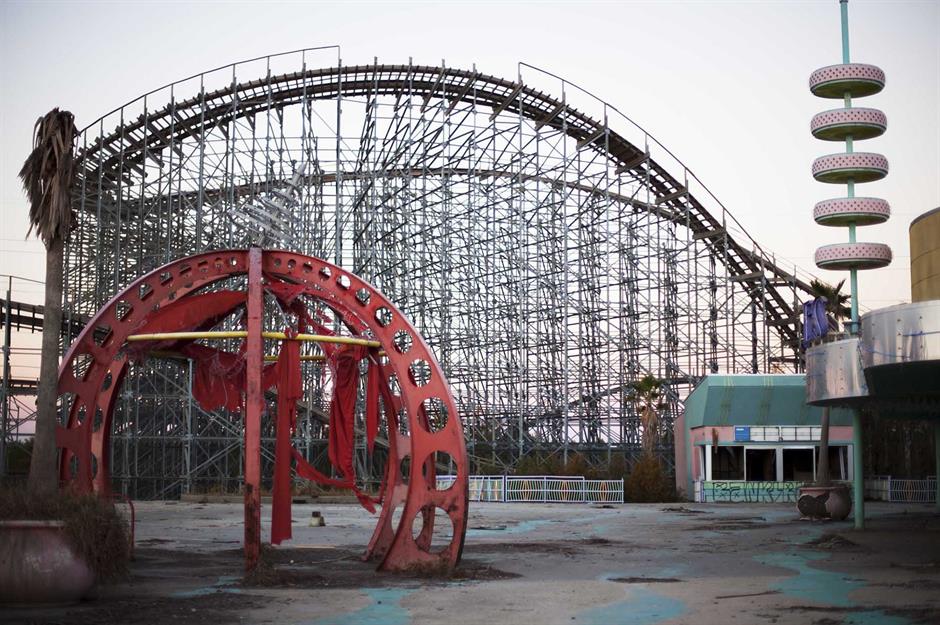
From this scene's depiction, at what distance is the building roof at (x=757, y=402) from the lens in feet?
110

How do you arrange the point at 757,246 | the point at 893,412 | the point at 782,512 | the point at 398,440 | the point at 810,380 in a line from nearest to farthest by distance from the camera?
the point at 398,440
the point at 810,380
the point at 893,412
the point at 782,512
the point at 757,246

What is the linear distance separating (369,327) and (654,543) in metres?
7.23

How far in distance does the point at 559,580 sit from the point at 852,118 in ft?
39.3

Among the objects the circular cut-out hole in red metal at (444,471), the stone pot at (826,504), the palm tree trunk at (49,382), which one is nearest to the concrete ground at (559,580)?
the palm tree trunk at (49,382)

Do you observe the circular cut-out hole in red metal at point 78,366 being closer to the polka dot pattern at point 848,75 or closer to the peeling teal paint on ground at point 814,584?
the peeling teal paint on ground at point 814,584

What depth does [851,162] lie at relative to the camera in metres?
20.5

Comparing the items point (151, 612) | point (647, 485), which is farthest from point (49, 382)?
point (647, 485)

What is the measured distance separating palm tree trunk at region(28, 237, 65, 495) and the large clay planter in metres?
2.73

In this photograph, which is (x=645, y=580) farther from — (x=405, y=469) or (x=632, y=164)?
(x=632, y=164)

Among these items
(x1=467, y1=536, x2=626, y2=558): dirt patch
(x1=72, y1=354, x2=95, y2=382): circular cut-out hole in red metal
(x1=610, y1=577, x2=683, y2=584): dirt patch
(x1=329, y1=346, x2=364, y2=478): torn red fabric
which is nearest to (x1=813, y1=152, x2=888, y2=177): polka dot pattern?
(x1=467, y1=536, x2=626, y2=558): dirt patch

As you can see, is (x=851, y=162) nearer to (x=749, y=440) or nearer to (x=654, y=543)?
(x=654, y=543)

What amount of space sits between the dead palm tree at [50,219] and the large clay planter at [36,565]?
288 cm

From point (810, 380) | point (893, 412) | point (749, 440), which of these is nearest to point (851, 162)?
point (810, 380)

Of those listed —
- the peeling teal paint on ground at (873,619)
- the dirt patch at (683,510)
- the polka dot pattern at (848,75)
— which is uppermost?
the polka dot pattern at (848,75)
